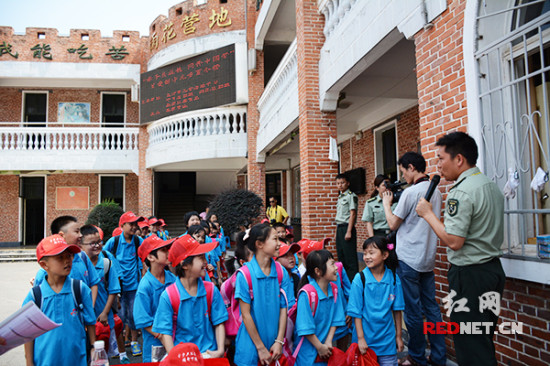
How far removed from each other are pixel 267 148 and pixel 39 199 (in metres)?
12.2

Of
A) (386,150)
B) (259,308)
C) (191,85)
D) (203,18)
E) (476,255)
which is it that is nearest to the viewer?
(476,255)

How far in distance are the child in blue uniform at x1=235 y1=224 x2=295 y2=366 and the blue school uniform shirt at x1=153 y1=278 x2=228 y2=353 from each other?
0.19m

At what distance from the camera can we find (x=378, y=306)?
10.6ft

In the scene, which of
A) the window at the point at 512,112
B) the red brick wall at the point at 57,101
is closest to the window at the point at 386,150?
the window at the point at 512,112

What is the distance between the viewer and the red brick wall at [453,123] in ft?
9.63

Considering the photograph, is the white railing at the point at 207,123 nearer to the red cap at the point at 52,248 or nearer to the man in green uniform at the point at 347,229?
the man in green uniform at the point at 347,229

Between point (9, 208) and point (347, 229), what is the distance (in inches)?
670

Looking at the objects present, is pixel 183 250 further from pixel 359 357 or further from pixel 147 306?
pixel 359 357

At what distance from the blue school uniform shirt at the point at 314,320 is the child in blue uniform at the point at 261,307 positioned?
0.43ft

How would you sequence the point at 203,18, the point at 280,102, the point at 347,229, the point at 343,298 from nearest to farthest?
the point at 343,298 < the point at 347,229 < the point at 280,102 < the point at 203,18

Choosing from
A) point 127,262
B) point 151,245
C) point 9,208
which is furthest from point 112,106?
point 151,245

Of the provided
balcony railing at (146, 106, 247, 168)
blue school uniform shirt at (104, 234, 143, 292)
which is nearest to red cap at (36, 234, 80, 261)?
blue school uniform shirt at (104, 234, 143, 292)

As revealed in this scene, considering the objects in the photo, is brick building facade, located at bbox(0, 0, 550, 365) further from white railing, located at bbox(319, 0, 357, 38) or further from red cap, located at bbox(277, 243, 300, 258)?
red cap, located at bbox(277, 243, 300, 258)

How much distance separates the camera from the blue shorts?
16.3 feet
